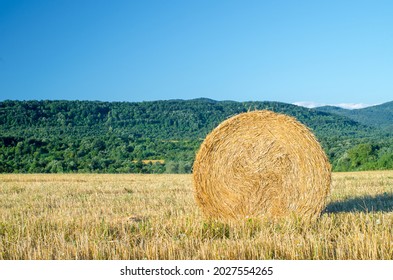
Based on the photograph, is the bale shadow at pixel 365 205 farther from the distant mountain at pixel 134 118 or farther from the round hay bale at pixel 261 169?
the distant mountain at pixel 134 118

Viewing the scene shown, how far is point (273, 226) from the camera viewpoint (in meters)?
7.14

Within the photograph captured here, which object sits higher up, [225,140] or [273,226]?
[225,140]

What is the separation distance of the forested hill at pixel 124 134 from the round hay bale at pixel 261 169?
1514cm

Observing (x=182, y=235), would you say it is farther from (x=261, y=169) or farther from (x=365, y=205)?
(x=365, y=205)

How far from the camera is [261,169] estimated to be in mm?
8445

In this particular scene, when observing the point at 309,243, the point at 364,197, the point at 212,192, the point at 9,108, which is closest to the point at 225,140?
the point at 212,192

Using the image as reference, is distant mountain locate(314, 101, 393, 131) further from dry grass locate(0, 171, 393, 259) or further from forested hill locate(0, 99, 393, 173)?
dry grass locate(0, 171, 393, 259)

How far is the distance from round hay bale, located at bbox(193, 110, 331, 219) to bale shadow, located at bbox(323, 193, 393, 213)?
866 mm

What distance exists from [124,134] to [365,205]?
59.9 m

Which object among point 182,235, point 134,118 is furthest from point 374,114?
point 182,235

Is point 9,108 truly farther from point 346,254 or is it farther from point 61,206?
point 346,254

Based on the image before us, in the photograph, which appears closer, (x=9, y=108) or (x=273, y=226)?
(x=273, y=226)
